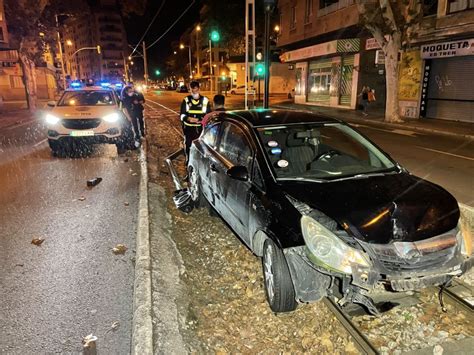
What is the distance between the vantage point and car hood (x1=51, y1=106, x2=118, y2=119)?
34.5 ft

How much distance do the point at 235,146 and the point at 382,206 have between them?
2.09 m

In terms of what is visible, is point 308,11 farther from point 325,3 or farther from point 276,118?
point 276,118

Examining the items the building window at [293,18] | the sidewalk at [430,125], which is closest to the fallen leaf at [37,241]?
the sidewalk at [430,125]

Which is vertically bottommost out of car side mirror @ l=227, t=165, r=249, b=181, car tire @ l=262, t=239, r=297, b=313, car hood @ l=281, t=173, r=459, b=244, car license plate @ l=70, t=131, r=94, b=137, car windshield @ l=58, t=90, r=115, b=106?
car tire @ l=262, t=239, r=297, b=313

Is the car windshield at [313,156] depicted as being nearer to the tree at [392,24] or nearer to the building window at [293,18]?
the tree at [392,24]

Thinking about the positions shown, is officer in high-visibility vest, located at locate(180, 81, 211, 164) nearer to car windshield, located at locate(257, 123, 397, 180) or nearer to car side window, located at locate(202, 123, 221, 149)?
car side window, located at locate(202, 123, 221, 149)

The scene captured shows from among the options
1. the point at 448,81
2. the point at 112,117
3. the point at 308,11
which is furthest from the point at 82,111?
the point at 308,11

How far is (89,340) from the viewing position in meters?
3.04

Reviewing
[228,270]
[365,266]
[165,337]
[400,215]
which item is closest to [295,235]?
[365,266]

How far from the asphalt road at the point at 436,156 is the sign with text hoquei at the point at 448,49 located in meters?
4.62

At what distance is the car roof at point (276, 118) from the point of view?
4.63 meters

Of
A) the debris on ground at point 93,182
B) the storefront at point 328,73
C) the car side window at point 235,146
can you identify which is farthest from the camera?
the storefront at point 328,73

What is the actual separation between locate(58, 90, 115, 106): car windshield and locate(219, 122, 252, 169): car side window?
729 cm

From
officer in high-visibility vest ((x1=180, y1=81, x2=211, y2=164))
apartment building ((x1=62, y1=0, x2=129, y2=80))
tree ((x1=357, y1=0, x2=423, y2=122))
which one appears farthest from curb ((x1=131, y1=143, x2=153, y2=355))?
apartment building ((x1=62, y1=0, x2=129, y2=80))
